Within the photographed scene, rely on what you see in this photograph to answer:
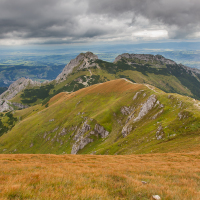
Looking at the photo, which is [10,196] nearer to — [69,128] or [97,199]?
[97,199]

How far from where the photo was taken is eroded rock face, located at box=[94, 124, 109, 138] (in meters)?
75.4

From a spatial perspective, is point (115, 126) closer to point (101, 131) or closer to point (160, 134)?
point (101, 131)

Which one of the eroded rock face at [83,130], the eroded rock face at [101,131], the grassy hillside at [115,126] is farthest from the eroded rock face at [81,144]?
the eroded rock face at [101,131]

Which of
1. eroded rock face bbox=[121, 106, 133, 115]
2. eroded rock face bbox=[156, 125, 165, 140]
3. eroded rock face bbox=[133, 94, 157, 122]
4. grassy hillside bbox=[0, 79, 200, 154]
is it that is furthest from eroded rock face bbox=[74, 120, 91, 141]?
eroded rock face bbox=[156, 125, 165, 140]

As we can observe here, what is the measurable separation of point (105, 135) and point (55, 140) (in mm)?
43596

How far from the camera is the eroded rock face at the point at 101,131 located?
7539 cm

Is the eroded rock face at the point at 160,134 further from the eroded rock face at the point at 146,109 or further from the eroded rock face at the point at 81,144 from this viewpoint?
the eroded rock face at the point at 81,144

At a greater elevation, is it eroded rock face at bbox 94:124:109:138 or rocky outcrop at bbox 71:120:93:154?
eroded rock face at bbox 94:124:109:138

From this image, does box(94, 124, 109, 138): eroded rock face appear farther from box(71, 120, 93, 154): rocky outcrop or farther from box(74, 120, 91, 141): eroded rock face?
box(74, 120, 91, 141): eroded rock face

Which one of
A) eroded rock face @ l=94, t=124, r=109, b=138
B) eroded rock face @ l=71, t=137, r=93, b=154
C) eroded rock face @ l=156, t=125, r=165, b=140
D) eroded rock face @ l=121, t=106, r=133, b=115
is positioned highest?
eroded rock face @ l=156, t=125, r=165, b=140

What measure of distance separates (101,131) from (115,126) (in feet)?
32.0

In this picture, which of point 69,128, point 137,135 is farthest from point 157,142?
point 69,128

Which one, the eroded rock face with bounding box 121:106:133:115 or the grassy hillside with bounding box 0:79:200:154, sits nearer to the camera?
the grassy hillside with bounding box 0:79:200:154

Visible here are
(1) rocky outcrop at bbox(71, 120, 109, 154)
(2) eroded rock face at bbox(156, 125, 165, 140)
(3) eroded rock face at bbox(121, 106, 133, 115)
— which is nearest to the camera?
(2) eroded rock face at bbox(156, 125, 165, 140)
